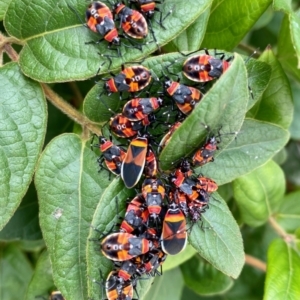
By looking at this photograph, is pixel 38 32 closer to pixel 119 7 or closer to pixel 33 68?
pixel 33 68

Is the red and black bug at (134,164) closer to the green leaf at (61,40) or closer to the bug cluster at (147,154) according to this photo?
the bug cluster at (147,154)

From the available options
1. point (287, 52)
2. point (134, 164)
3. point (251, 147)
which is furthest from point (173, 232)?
point (287, 52)

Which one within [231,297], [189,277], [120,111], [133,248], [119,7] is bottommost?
[231,297]

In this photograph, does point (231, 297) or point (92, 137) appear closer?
point (92, 137)

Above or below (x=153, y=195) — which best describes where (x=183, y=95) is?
above

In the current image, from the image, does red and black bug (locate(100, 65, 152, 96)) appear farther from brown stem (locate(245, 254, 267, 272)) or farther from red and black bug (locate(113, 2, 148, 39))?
brown stem (locate(245, 254, 267, 272))

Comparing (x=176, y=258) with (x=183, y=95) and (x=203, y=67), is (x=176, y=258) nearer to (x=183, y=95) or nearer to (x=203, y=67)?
(x=183, y=95)

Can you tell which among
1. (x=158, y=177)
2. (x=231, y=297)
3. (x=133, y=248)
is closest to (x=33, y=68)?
(x=158, y=177)
